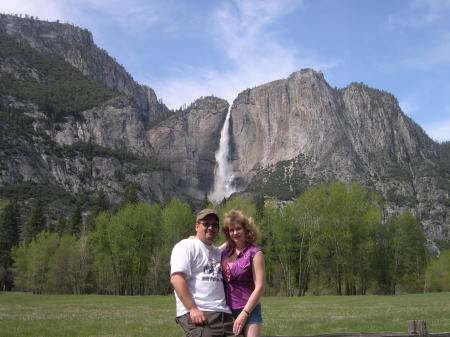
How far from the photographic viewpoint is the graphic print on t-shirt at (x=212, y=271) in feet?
20.2

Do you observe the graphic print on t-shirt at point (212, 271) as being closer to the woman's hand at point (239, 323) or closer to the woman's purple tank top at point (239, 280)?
the woman's purple tank top at point (239, 280)

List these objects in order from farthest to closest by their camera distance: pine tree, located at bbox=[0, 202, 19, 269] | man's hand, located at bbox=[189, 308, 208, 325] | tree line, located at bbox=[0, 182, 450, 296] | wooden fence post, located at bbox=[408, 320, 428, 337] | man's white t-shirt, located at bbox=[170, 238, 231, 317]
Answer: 1. pine tree, located at bbox=[0, 202, 19, 269]
2. tree line, located at bbox=[0, 182, 450, 296]
3. wooden fence post, located at bbox=[408, 320, 428, 337]
4. man's white t-shirt, located at bbox=[170, 238, 231, 317]
5. man's hand, located at bbox=[189, 308, 208, 325]

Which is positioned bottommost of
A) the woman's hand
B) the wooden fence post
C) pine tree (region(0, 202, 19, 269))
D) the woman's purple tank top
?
the wooden fence post

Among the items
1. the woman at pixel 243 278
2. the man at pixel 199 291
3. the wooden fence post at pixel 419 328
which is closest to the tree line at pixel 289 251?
the wooden fence post at pixel 419 328

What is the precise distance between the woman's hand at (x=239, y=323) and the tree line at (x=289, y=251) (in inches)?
1940

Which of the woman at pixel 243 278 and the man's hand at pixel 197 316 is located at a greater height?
the woman at pixel 243 278

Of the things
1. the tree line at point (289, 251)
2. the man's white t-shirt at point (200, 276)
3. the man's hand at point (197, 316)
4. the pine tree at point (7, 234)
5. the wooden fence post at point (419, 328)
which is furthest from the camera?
the pine tree at point (7, 234)

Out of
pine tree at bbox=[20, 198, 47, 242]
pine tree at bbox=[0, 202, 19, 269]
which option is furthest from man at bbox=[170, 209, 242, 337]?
pine tree at bbox=[20, 198, 47, 242]

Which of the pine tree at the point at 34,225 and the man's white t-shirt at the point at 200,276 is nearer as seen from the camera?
the man's white t-shirt at the point at 200,276

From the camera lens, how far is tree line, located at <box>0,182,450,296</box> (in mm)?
54906

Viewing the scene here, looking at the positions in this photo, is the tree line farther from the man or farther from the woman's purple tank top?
the man

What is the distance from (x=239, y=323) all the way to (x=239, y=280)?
591 mm

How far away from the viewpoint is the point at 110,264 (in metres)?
66.4

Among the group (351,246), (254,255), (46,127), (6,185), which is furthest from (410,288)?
(46,127)
